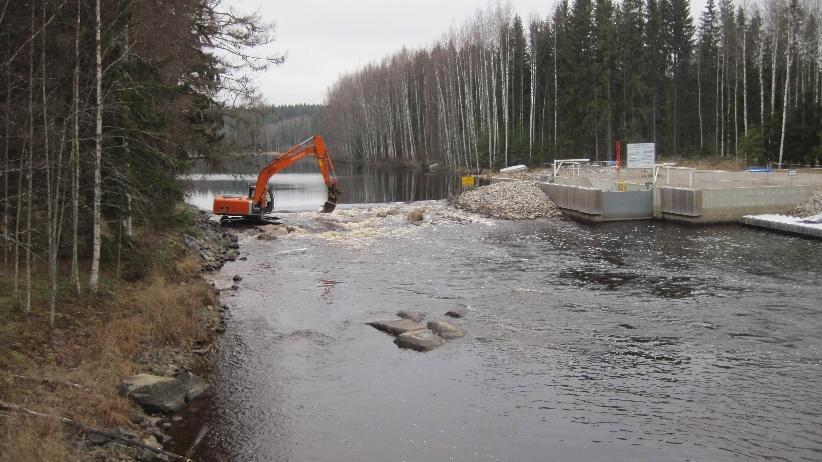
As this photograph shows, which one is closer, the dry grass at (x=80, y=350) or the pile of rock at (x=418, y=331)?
the dry grass at (x=80, y=350)

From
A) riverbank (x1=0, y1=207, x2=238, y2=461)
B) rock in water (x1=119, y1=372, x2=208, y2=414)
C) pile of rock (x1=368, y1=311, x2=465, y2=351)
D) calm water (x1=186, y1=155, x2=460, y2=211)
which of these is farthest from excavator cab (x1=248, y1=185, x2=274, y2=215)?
rock in water (x1=119, y1=372, x2=208, y2=414)

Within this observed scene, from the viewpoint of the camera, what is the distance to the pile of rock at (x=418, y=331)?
1536cm

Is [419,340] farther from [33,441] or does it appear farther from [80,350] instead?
[33,441]

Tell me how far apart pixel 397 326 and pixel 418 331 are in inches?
28.7

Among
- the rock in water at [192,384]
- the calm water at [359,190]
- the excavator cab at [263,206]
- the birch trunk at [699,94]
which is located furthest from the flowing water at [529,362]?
the birch trunk at [699,94]

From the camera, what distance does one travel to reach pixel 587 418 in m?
11.4

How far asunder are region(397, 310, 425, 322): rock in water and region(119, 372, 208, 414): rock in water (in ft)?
21.3

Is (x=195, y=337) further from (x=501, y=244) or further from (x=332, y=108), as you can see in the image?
(x=332, y=108)

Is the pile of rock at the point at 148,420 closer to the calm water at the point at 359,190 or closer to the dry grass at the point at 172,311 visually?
the dry grass at the point at 172,311

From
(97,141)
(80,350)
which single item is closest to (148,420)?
(80,350)

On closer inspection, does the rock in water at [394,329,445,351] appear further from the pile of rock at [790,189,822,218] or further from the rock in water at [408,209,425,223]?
the pile of rock at [790,189,822,218]

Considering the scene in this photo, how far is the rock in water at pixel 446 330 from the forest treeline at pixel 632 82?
38.8 metres

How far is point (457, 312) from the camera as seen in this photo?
1792 centimetres

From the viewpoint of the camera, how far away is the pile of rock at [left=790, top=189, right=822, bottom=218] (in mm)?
33625
